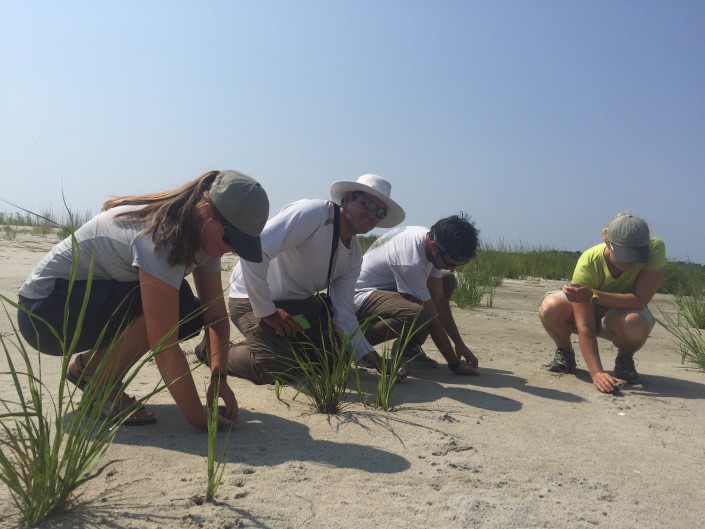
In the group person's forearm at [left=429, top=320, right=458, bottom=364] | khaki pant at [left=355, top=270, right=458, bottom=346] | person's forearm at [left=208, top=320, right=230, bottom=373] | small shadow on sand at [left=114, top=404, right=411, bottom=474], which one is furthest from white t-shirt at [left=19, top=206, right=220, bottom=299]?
person's forearm at [left=429, top=320, right=458, bottom=364]

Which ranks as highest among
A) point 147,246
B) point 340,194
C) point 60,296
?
point 340,194

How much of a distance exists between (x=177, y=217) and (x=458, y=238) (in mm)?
1850

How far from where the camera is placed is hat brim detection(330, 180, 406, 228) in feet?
11.8

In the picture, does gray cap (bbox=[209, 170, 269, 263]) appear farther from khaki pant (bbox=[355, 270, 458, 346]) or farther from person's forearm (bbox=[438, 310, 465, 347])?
person's forearm (bbox=[438, 310, 465, 347])

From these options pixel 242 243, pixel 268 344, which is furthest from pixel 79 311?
pixel 268 344

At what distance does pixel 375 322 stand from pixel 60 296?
6.65ft

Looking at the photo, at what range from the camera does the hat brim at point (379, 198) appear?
11.8ft

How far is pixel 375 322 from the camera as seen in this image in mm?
4121

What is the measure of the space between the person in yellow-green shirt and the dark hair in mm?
674

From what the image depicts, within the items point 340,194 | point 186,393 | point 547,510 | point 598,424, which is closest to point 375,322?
point 340,194

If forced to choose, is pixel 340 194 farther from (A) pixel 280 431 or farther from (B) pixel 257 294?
(A) pixel 280 431

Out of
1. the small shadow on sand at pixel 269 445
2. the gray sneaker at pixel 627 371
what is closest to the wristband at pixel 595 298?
the gray sneaker at pixel 627 371

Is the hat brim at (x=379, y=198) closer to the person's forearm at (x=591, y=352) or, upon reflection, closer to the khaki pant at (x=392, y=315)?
the khaki pant at (x=392, y=315)

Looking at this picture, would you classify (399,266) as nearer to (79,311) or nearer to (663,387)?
(663,387)
